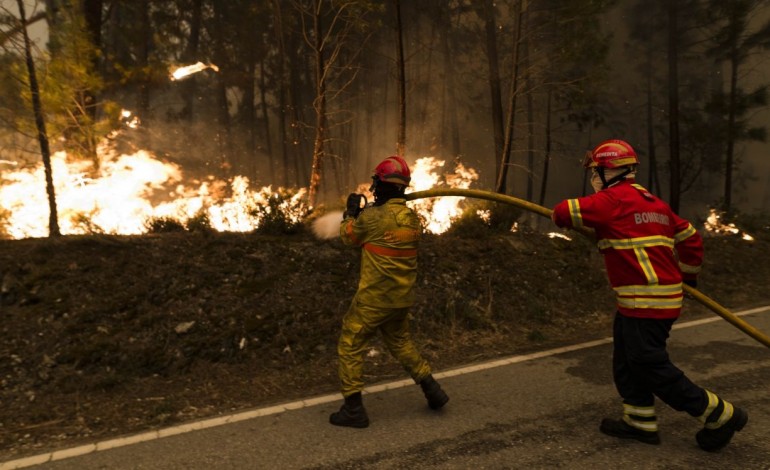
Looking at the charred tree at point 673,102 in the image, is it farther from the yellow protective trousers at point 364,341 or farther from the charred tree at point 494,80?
the yellow protective trousers at point 364,341

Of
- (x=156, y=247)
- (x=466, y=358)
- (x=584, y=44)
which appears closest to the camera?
(x=466, y=358)

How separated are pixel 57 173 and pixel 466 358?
1026 cm

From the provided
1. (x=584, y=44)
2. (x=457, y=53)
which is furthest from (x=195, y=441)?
(x=457, y=53)

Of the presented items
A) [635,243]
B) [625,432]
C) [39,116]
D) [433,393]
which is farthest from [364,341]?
[39,116]

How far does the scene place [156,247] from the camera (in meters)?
6.48

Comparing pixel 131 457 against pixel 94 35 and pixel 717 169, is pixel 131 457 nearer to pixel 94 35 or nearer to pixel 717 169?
pixel 94 35

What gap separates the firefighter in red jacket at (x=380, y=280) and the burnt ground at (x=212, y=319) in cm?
90

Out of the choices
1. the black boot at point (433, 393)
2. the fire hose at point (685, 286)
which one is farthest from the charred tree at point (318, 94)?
the black boot at point (433, 393)

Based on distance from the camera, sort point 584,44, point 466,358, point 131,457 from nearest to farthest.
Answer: point 131,457 → point 466,358 → point 584,44

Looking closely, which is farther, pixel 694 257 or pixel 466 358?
pixel 466 358

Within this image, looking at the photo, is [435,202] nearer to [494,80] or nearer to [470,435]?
[494,80]

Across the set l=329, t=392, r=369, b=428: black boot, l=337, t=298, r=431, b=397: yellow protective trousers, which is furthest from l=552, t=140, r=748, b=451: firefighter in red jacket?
l=329, t=392, r=369, b=428: black boot

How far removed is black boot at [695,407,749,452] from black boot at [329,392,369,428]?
7.24ft

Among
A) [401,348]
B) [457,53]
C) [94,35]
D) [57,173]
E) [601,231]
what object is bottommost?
[401,348]
